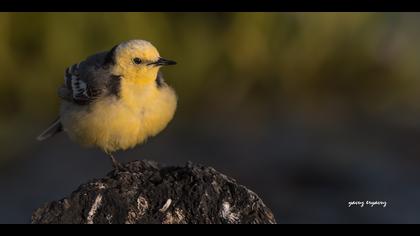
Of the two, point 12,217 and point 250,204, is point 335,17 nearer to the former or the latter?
point 12,217

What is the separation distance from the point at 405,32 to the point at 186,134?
330 cm

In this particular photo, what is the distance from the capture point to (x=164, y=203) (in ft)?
19.9

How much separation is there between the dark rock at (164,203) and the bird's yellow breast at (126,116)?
1.56 meters

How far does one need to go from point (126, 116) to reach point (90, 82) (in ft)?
1.89

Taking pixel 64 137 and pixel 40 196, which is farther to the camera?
pixel 64 137

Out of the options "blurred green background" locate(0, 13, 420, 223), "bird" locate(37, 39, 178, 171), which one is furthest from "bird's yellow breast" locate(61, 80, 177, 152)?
"blurred green background" locate(0, 13, 420, 223)

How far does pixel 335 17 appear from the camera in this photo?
12953 millimetres

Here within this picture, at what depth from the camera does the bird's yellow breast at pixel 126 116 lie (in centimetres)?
784

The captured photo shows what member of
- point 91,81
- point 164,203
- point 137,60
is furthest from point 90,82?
point 164,203

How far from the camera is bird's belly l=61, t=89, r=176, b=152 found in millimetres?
7840

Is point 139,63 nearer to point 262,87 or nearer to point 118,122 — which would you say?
point 118,122

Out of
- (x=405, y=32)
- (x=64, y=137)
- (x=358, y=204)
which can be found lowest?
(x=358, y=204)

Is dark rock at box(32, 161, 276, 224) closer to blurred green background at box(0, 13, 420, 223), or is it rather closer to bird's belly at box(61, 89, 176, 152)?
bird's belly at box(61, 89, 176, 152)
